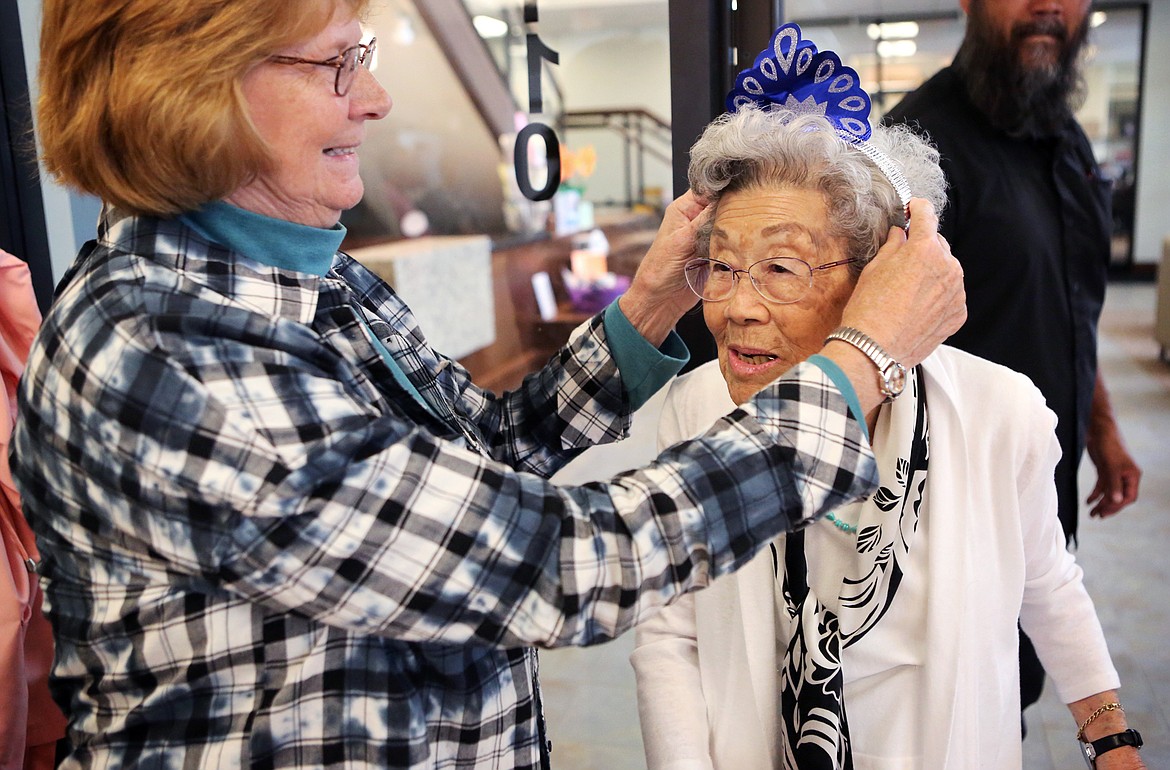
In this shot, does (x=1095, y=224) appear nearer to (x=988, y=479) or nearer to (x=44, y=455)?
(x=988, y=479)

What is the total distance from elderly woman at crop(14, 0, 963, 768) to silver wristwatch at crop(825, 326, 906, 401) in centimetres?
1

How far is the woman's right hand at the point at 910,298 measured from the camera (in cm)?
107

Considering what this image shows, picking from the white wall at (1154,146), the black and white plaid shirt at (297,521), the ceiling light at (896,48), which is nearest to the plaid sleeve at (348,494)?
the black and white plaid shirt at (297,521)

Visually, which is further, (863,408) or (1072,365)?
(1072,365)

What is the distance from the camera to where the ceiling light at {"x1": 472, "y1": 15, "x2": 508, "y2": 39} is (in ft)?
16.3

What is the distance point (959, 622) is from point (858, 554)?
16 cm

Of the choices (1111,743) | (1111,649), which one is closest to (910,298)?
(1111,743)

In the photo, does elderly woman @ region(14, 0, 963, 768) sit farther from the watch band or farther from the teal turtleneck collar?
the watch band

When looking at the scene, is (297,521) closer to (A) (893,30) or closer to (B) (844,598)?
(B) (844,598)

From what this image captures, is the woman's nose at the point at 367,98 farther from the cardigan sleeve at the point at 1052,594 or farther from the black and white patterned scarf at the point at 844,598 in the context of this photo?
the cardigan sleeve at the point at 1052,594

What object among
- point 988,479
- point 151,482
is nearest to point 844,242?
point 988,479

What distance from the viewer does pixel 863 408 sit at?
3.40 feet

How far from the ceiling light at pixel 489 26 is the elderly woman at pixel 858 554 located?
3586mm

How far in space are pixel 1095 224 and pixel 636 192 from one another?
302 cm
